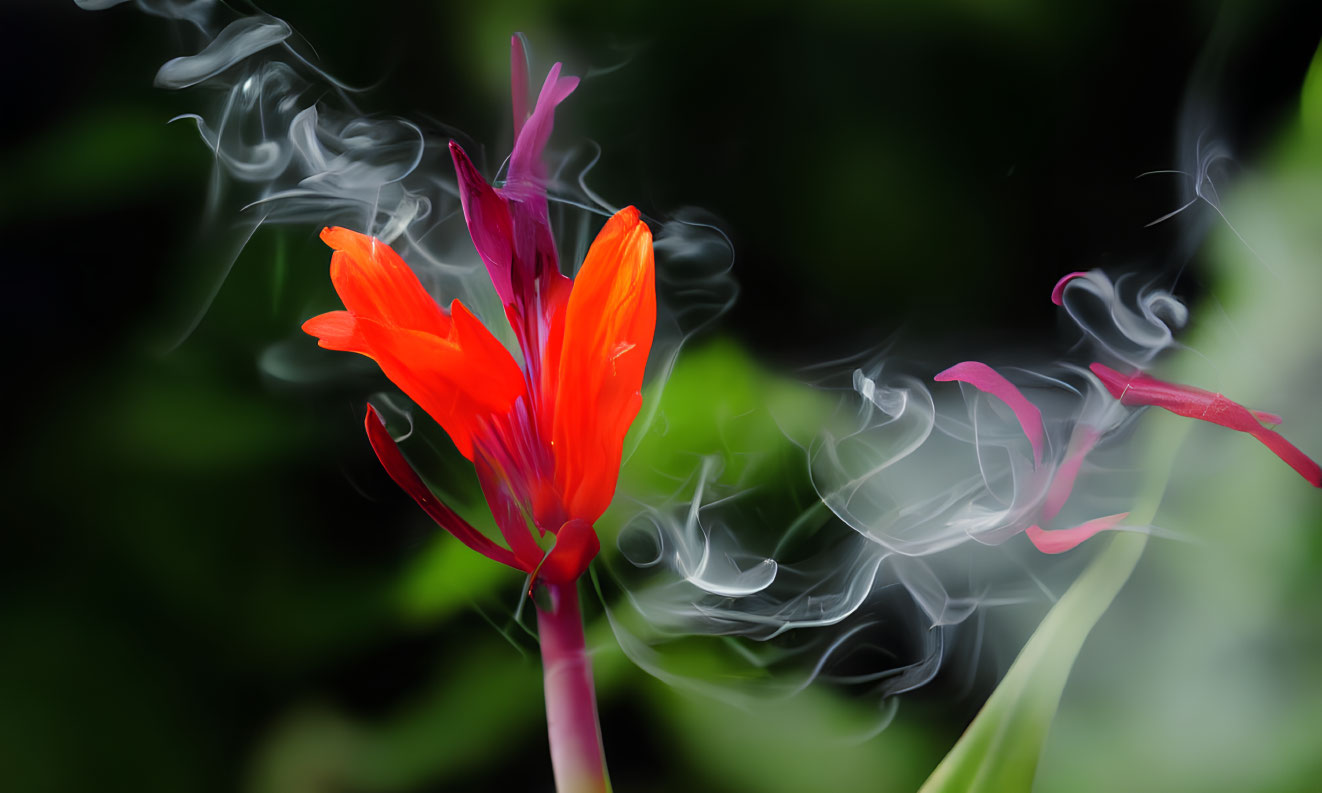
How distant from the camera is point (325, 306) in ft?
0.96

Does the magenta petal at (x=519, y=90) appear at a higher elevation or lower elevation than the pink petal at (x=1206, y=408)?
higher

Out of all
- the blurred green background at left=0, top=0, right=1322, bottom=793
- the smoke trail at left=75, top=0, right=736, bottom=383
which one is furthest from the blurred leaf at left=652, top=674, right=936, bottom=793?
the smoke trail at left=75, top=0, right=736, bottom=383

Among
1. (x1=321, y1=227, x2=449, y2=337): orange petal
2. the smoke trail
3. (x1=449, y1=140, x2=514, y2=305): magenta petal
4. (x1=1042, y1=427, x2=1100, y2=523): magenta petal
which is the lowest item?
(x1=1042, y1=427, x2=1100, y2=523): magenta petal

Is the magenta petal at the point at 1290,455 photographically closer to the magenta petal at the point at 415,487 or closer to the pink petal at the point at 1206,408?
the pink petal at the point at 1206,408

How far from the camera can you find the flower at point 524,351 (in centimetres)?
13

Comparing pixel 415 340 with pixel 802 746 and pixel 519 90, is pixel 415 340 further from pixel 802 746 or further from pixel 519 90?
pixel 802 746

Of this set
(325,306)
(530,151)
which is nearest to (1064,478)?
(530,151)

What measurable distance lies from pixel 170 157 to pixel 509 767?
230mm

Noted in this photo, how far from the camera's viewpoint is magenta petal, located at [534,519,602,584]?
5.4 inches

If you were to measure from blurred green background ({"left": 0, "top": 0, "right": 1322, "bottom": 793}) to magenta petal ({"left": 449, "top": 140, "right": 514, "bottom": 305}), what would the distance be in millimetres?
146

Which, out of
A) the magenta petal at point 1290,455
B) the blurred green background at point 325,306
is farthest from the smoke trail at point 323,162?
the magenta petal at point 1290,455

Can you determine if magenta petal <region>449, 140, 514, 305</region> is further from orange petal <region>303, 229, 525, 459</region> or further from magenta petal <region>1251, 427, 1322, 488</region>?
magenta petal <region>1251, 427, 1322, 488</region>

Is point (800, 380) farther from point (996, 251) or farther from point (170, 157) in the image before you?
point (170, 157)

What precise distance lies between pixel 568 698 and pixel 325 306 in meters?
0.19
